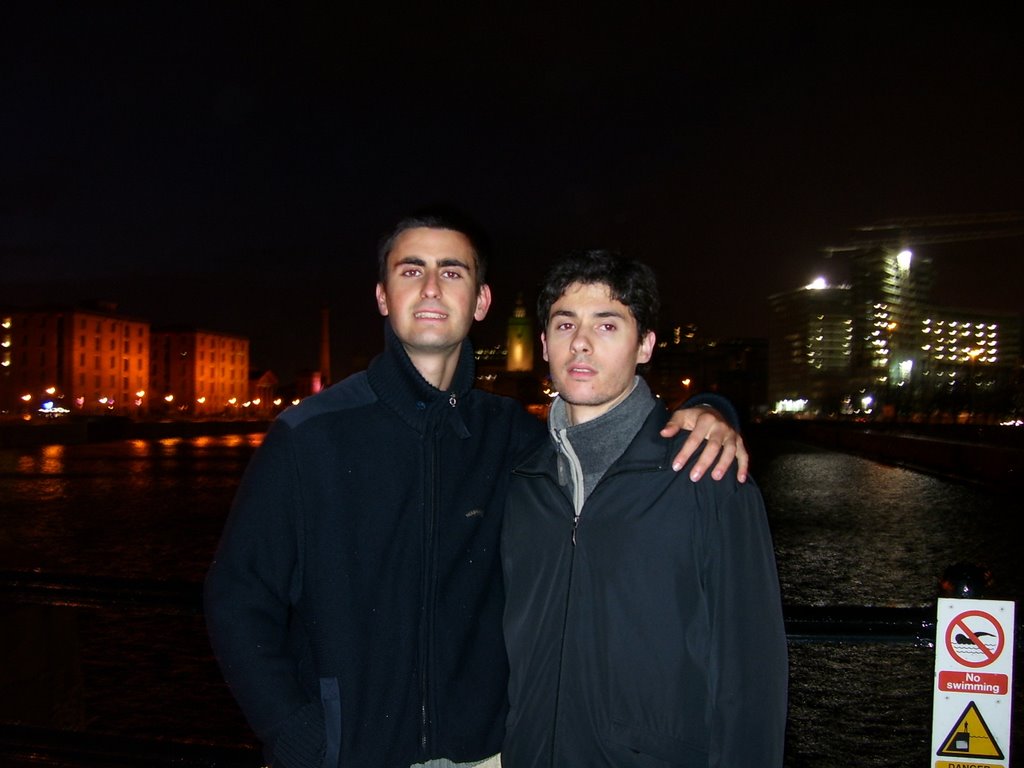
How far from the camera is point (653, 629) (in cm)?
259

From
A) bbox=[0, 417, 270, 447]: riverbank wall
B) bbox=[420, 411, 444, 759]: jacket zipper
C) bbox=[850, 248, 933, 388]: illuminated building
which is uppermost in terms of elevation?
bbox=[850, 248, 933, 388]: illuminated building

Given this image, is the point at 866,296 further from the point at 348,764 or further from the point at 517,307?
the point at 348,764

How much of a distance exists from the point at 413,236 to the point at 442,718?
1.63 metres

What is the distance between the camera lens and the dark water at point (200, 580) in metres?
4.68

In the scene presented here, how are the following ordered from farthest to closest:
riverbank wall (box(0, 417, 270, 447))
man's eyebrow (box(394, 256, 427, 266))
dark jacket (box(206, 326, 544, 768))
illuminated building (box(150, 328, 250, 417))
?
illuminated building (box(150, 328, 250, 417)) < riverbank wall (box(0, 417, 270, 447)) < man's eyebrow (box(394, 256, 427, 266)) < dark jacket (box(206, 326, 544, 768))

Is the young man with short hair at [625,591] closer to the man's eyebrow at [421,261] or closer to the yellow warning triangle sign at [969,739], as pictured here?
the man's eyebrow at [421,261]

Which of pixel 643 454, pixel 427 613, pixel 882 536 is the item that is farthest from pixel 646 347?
pixel 882 536

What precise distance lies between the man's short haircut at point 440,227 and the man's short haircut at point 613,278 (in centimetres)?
35

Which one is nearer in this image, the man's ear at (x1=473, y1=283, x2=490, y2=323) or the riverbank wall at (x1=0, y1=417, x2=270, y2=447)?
the man's ear at (x1=473, y1=283, x2=490, y2=323)

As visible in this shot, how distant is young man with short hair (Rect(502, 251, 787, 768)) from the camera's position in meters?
2.44

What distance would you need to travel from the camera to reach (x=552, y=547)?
2.75 meters

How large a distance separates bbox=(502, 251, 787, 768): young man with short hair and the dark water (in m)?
0.59

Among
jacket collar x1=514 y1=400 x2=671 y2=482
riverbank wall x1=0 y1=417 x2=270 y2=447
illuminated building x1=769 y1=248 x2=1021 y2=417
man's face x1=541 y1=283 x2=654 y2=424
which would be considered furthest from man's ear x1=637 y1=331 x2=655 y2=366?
illuminated building x1=769 y1=248 x2=1021 y2=417

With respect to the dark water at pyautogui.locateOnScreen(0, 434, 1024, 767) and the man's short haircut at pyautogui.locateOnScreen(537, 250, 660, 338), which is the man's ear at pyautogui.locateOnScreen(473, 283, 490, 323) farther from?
the dark water at pyautogui.locateOnScreen(0, 434, 1024, 767)
